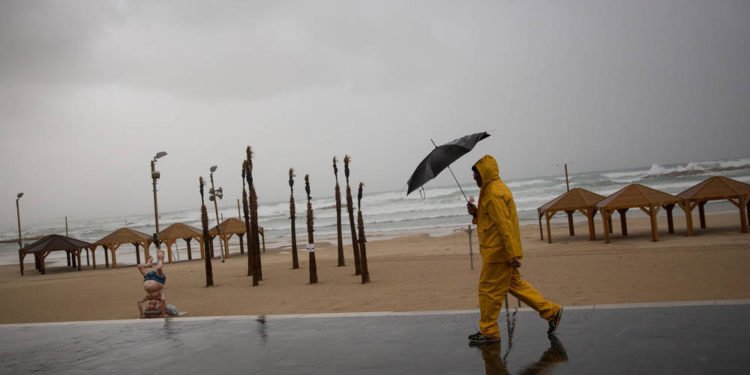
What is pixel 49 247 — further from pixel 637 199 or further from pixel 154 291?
pixel 637 199

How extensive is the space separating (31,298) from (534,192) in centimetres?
5822

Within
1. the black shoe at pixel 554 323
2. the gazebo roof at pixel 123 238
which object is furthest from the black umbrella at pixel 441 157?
the gazebo roof at pixel 123 238

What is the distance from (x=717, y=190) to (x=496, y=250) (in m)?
17.1

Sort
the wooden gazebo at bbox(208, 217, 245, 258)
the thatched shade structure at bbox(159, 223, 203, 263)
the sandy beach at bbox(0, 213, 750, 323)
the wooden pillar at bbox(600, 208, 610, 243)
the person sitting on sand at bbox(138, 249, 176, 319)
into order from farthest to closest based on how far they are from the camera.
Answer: the wooden gazebo at bbox(208, 217, 245, 258), the thatched shade structure at bbox(159, 223, 203, 263), the wooden pillar at bbox(600, 208, 610, 243), the sandy beach at bbox(0, 213, 750, 323), the person sitting on sand at bbox(138, 249, 176, 319)

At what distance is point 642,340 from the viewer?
4766mm

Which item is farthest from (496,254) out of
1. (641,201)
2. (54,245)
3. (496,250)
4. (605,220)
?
(54,245)

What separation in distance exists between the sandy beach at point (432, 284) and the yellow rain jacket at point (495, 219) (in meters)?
3.47

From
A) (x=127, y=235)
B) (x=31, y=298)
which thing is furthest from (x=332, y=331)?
(x=127, y=235)

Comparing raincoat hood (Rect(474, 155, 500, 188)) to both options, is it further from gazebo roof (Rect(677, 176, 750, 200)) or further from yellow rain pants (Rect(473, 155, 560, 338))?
gazebo roof (Rect(677, 176, 750, 200))

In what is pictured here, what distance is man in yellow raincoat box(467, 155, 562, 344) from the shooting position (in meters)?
5.09

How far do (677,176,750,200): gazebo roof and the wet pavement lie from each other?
1457cm

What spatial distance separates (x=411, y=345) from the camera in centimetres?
526

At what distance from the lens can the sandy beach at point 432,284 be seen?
385 inches

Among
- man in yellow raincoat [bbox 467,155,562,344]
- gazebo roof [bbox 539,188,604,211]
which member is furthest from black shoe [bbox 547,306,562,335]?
gazebo roof [bbox 539,188,604,211]
